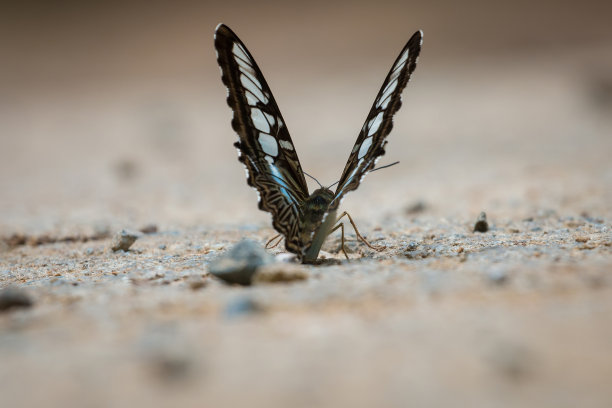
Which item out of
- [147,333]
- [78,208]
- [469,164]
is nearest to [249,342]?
[147,333]

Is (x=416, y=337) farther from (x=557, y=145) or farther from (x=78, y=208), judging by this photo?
(x=557, y=145)

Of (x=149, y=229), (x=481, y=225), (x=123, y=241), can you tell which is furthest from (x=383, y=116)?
(x=149, y=229)

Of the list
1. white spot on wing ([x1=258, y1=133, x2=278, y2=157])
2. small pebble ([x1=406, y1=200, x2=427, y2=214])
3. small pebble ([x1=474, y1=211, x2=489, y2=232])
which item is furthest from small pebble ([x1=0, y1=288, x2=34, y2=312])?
small pebble ([x1=406, y1=200, x2=427, y2=214])

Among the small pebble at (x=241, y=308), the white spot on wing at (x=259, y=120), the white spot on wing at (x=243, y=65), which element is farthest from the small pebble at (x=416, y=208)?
the small pebble at (x=241, y=308)

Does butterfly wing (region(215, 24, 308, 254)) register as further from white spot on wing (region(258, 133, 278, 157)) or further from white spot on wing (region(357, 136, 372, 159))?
white spot on wing (region(357, 136, 372, 159))

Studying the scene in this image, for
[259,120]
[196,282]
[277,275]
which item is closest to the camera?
[277,275]

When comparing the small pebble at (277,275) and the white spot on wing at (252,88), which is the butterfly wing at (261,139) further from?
the small pebble at (277,275)

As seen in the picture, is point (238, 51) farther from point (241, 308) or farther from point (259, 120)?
point (241, 308)
